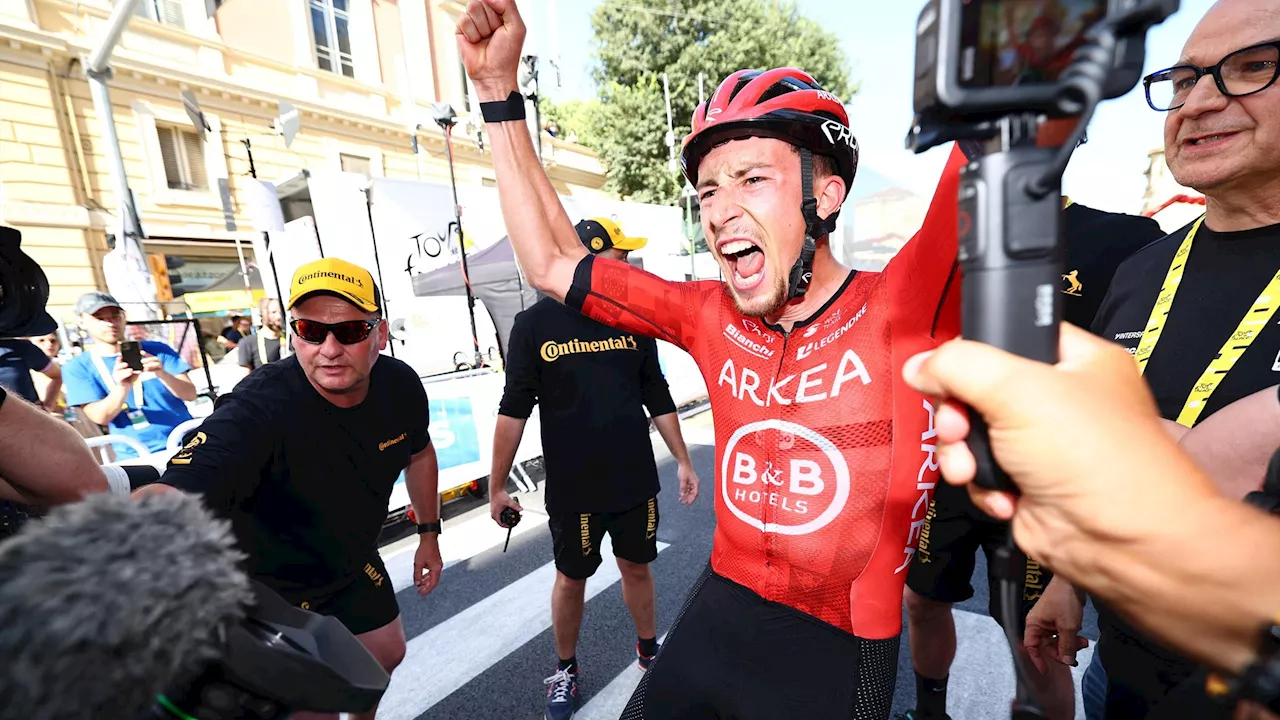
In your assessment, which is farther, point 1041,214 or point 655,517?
point 655,517

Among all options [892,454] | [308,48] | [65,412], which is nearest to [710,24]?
[308,48]

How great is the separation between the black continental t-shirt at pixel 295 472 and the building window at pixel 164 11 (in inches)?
780

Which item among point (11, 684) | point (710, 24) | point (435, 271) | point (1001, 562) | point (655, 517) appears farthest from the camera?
point (710, 24)

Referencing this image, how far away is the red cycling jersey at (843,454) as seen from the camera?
165 cm

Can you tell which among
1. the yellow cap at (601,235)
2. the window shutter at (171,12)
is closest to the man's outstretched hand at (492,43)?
the yellow cap at (601,235)

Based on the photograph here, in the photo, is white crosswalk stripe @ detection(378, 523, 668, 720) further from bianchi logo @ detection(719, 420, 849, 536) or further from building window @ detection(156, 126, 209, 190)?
building window @ detection(156, 126, 209, 190)

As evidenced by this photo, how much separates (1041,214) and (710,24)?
86.0ft

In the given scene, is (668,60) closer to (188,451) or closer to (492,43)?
(492,43)

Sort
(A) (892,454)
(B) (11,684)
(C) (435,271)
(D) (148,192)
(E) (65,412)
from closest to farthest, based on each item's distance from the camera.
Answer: (B) (11,684) < (A) (892,454) < (E) (65,412) < (C) (435,271) < (D) (148,192)

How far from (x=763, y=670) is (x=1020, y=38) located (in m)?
1.62

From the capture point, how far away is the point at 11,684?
61 cm

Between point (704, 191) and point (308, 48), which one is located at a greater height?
point (308, 48)

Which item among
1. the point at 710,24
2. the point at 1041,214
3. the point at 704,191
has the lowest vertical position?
the point at 1041,214

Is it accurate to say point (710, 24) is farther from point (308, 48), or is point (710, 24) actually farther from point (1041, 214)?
point (1041, 214)
